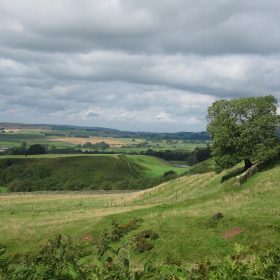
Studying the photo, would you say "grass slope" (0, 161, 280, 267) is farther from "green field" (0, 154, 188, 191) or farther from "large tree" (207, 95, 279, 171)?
"green field" (0, 154, 188, 191)

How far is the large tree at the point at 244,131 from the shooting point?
57.6 meters

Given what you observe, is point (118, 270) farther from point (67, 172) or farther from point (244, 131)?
point (67, 172)

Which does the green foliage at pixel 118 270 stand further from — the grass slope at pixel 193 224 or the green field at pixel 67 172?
the green field at pixel 67 172

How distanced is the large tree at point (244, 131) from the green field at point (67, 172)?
97674mm

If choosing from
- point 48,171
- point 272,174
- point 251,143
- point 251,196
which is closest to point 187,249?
point 251,196

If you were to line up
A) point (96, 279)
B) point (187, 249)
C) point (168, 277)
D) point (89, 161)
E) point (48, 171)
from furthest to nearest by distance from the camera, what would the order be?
point (89, 161)
point (48, 171)
point (187, 249)
point (168, 277)
point (96, 279)

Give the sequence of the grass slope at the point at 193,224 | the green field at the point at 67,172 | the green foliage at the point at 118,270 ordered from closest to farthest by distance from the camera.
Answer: the green foliage at the point at 118,270 → the grass slope at the point at 193,224 → the green field at the point at 67,172

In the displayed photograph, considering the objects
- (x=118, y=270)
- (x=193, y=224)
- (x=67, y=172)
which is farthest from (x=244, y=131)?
(x=67, y=172)

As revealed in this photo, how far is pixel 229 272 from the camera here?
19.2 feet

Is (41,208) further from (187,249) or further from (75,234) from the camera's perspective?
(187,249)

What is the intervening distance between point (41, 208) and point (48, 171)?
11786 cm

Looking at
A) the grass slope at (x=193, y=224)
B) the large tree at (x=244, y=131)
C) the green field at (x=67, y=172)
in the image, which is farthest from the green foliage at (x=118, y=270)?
the green field at (x=67, y=172)

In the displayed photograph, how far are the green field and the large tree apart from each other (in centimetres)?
9767

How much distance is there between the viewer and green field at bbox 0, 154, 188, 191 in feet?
530
